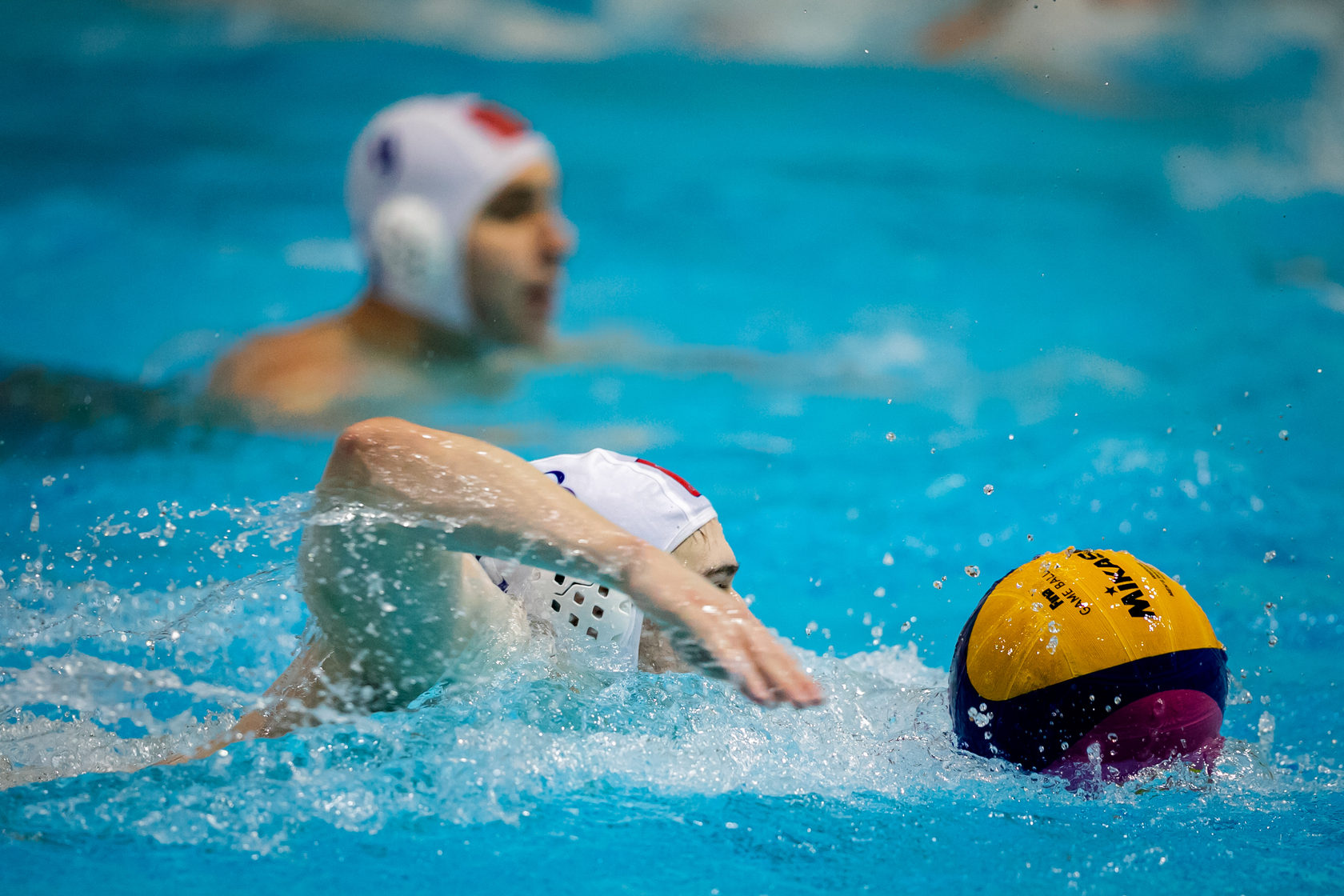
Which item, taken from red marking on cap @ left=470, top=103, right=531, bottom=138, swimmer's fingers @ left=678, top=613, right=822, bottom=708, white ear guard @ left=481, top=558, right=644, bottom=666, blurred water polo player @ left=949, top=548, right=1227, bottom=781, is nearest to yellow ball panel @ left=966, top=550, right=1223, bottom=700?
blurred water polo player @ left=949, top=548, right=1227, bottom=781

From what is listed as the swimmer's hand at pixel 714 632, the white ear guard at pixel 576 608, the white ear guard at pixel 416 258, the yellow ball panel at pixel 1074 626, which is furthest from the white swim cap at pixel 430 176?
the swimmer's hand at pixel 714 632

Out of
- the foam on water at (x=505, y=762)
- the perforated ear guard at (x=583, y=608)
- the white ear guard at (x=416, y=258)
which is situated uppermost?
the white ear guard at (x=416, y=258)

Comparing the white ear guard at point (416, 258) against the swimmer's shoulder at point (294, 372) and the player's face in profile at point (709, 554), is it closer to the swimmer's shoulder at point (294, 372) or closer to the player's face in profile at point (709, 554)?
the swimmer's shoulder at point (294, 372)

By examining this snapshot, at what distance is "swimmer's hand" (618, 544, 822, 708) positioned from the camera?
142 cm

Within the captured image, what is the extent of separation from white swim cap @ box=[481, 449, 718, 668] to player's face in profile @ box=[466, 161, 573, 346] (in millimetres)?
3070

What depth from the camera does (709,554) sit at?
2.02 meters

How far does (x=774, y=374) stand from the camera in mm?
6242

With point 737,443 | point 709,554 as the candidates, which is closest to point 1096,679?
point 709,554

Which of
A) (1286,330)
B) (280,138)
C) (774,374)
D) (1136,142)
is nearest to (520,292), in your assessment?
(774,374)

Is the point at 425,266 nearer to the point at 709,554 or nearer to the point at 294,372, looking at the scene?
the point at 294,372

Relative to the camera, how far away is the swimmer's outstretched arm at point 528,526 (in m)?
1.46

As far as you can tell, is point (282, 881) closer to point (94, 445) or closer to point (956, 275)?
point (94, 445)

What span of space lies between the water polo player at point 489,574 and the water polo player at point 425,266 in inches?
117

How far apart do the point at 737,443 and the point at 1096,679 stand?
3486 millimetres
